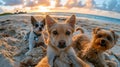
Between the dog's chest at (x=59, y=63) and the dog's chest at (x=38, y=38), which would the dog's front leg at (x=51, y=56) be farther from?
the dog's chest at (x=38, y=38)

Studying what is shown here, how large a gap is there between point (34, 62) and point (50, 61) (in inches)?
66.5

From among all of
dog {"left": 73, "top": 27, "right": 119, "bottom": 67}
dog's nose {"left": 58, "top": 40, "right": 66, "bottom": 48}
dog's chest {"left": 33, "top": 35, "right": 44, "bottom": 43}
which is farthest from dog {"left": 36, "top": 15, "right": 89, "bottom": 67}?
dog's chest {"left": 33, "top": 35, "right": 44, "bottom": 43}

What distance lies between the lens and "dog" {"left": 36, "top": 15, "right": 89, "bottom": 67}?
6.26 meters

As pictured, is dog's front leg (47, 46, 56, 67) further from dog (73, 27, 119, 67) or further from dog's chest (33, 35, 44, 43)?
dog's chest (33, 35, 44, 43)

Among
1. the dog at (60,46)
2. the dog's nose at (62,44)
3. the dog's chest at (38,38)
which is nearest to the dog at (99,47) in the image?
the dog at (60,46)

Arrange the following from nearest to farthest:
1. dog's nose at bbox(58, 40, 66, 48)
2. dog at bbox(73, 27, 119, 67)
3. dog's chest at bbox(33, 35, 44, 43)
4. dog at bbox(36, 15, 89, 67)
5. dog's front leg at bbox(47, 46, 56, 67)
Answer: dog's nose at bbox(58, 40, 66, 48), dog at bbox(36, 15, 89, 67), dog's front leg at bbox(47, 46, 56, 67), dog at bbox(73, 27, 119, 67), dog's chest at bbox(33, 35, 44, 43)

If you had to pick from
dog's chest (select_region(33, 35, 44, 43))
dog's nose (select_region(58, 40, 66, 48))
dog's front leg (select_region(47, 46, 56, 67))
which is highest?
dog's nose (select_region(58, 40, 66, 48))

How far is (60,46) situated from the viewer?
626 cm

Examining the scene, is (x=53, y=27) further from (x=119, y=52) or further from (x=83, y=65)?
(x=119, y=52)

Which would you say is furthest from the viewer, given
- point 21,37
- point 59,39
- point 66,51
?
point 21,37

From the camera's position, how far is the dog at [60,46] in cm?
626

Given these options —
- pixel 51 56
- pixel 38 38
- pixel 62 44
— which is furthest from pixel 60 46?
pixel 38 38

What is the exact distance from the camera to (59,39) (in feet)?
20.3

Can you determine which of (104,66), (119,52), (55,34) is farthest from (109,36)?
(119,52)
